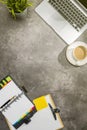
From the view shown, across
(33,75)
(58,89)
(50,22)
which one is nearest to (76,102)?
(58,89)

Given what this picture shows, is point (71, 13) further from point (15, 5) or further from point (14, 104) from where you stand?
point (14, 104)

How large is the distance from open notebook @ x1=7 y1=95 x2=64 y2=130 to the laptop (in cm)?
35

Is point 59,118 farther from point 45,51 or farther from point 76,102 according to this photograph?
point 45,51

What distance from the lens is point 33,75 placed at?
98.0 inches

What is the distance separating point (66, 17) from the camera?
2.52 m

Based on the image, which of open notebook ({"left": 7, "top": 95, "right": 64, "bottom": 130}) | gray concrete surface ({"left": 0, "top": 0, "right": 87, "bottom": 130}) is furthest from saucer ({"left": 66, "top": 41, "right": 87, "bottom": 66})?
open notebook ({"left": 7, "top": 95, "right": 64, "bottom": 130})

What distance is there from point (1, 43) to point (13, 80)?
217 millimetres

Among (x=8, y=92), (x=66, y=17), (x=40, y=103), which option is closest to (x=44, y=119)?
(x=40, y=103)

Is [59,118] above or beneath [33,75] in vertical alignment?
beneath

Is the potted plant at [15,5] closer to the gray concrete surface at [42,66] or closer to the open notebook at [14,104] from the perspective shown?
the gray concrete surface at [42,66]

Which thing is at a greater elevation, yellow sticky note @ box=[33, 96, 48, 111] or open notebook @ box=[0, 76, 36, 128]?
open notebook @ box=[0, 76, 36, 128]

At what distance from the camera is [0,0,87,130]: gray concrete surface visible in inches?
97.1

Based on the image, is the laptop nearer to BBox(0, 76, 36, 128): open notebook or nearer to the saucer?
the saucer

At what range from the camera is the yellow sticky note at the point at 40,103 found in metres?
2.46
